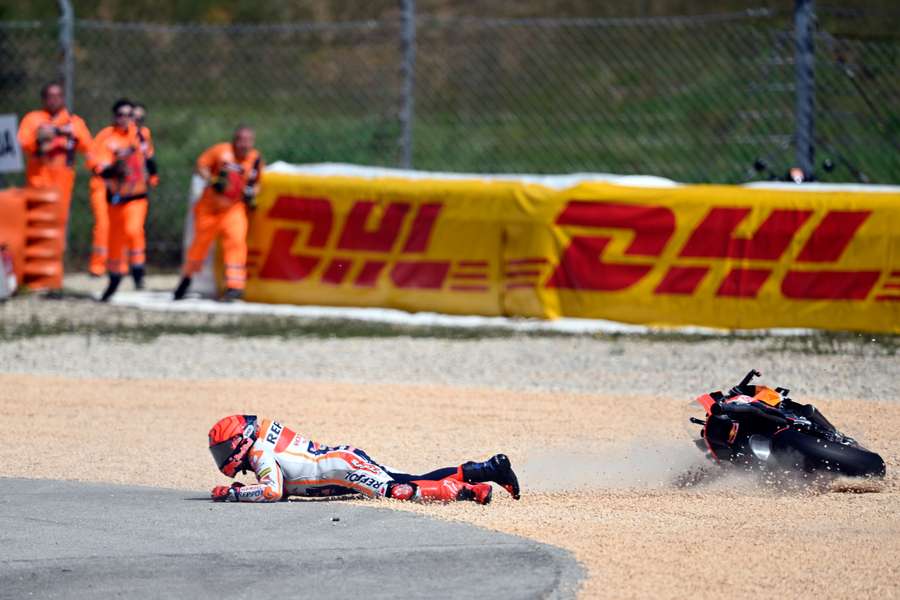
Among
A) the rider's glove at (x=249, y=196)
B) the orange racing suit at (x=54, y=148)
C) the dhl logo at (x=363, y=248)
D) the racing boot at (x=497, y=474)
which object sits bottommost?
the racing boot at (x=497, y=474)

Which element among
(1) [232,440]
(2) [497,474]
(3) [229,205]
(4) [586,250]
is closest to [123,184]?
(3) [229,205]

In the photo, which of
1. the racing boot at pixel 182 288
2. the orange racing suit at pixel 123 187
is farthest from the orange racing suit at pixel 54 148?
the racing boot at pixel 182 288

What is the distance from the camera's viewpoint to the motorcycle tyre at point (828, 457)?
7.96 meters

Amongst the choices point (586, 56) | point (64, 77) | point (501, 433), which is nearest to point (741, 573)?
point (501, 433)

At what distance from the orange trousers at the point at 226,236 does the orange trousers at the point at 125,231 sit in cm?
81

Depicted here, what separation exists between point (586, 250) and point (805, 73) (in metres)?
2.82

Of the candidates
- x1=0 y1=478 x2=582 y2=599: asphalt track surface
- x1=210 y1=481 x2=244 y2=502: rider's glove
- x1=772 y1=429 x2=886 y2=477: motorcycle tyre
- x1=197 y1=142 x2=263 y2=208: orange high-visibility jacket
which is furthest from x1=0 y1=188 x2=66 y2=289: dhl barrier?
x1=772 y1=429 x2=886 y2=477: motorcycle tyre

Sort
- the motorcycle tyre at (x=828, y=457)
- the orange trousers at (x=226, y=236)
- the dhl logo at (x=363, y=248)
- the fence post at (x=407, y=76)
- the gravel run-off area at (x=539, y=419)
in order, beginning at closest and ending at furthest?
the gravel run-off area at (x=539, y=419) < the motorcycle tyre at (x=828, y=457) < the dhl logo at (x=363, y=248) < the orange trousers at (x=226, y=236) < the fence post at (x=407, y=76)

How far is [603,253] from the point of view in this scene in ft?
45.9

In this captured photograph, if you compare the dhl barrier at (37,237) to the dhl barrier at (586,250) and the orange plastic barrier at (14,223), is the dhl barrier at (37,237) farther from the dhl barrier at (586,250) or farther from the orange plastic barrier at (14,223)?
the dhl barrier at (586,250)

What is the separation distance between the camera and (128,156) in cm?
1614

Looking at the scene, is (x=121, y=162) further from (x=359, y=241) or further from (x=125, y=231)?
(x=359, y=241)

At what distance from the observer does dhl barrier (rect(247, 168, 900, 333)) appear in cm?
1329

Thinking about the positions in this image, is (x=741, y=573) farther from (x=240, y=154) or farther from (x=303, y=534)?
(x=240, y=154)
